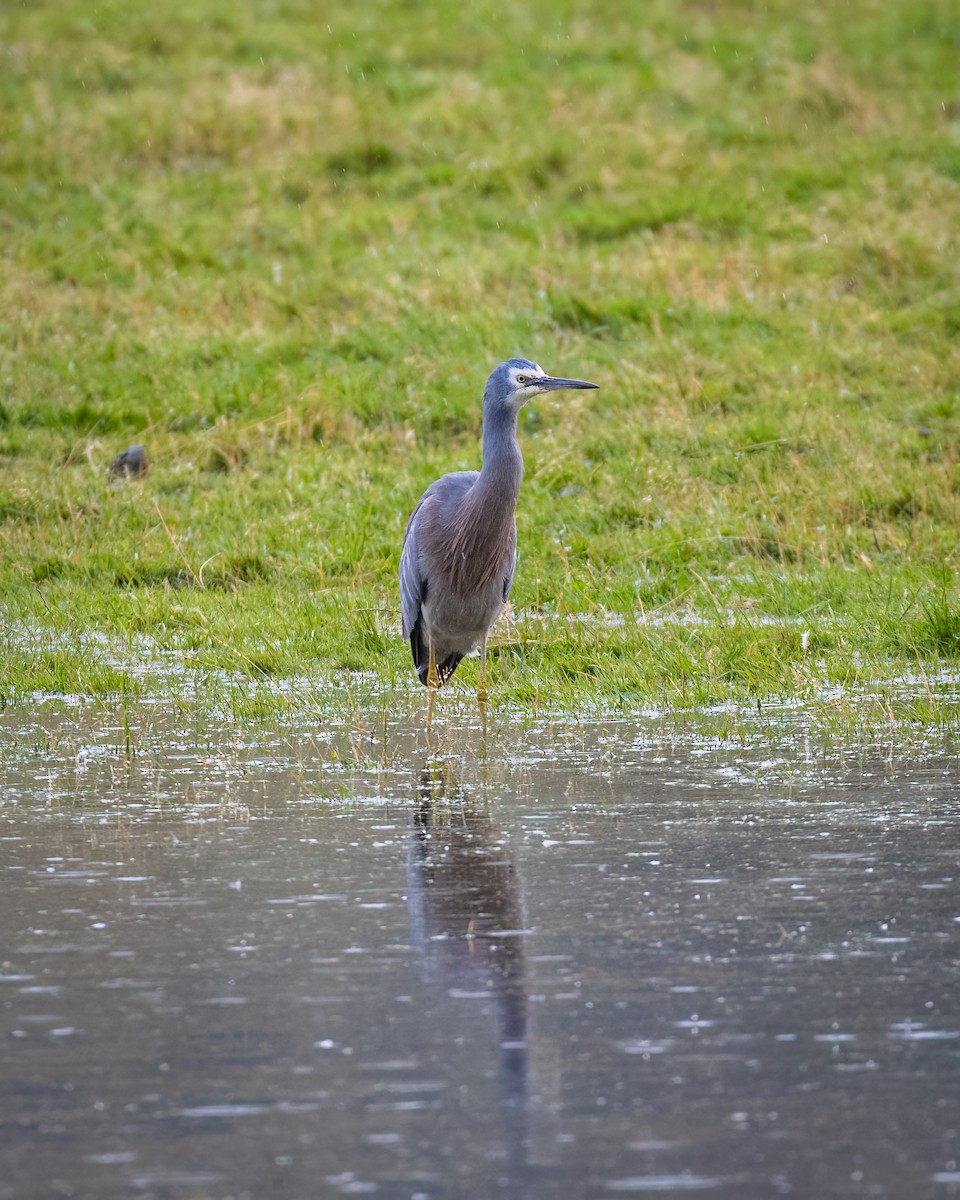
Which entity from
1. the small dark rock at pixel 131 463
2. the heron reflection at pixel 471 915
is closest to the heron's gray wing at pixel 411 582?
the heron reflection at pixel 471 915

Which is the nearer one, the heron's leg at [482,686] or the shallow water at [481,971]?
the shallow water at [481,971]

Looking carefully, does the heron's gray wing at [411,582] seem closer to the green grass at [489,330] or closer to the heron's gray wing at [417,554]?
the heron's gray wing at [417,554]

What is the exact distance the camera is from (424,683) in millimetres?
8391

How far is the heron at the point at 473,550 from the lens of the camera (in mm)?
8422

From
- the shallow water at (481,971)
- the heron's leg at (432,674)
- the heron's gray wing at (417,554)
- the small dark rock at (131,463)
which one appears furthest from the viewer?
the small dark rock at (131,463)

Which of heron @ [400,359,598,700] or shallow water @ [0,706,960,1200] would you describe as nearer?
shallow water @ [0,706,960,1200]

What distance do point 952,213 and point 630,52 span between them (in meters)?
5.70

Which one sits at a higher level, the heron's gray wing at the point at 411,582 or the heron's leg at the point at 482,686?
the heron's gray wing at the point at 411,582

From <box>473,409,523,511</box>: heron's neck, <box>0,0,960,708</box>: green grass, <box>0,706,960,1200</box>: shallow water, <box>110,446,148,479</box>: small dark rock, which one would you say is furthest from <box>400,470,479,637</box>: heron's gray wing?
<box>110,446,148,479</box>: small dark rock

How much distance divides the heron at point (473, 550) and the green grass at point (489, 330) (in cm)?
24

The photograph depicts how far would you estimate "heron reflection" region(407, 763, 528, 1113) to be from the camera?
12.8 feet

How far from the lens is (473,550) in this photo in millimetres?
8523

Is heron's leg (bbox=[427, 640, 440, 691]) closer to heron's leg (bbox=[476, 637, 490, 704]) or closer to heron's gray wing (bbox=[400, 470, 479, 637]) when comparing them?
heron's leg (bbox=[476, 637, 490, 704])

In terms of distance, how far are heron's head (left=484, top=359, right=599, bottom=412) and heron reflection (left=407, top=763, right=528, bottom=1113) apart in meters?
2.70
